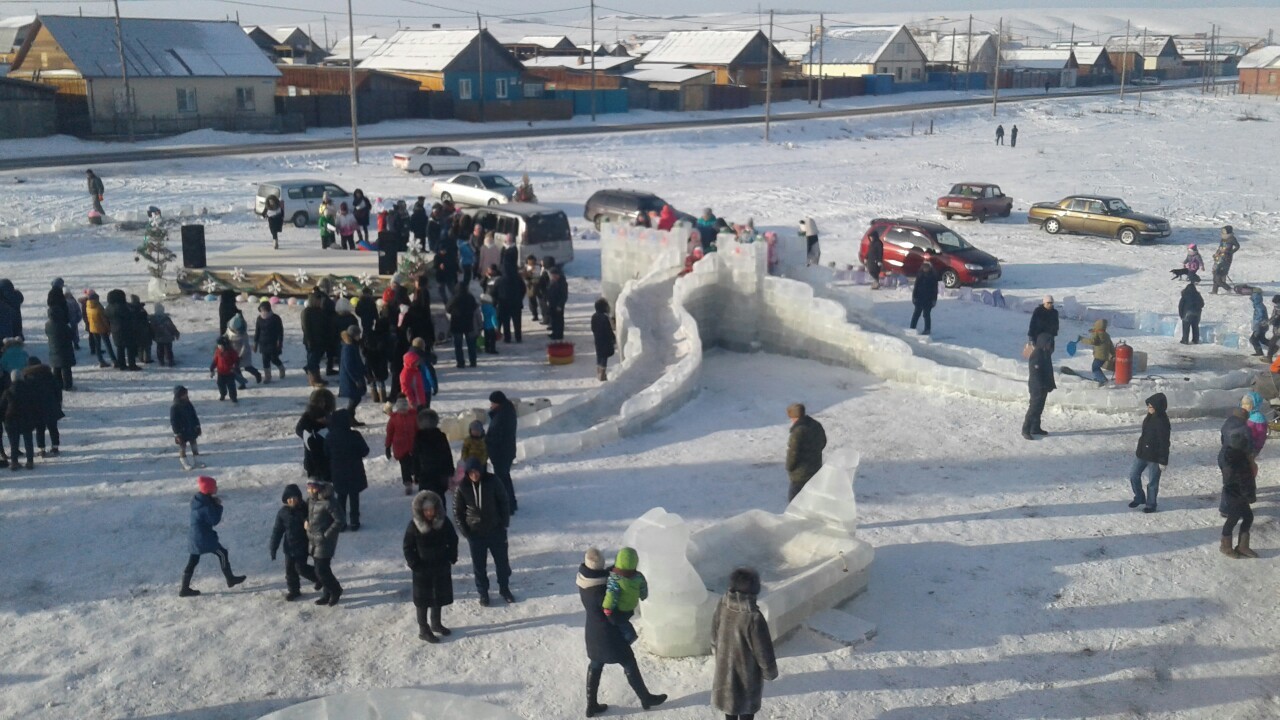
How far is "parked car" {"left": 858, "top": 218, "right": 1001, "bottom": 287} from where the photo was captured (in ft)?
75.9

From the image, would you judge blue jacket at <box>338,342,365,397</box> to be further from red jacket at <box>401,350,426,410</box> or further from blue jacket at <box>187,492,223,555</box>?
blue jacket at <box>187,492,223,555</box>

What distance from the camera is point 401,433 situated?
10.9 metres

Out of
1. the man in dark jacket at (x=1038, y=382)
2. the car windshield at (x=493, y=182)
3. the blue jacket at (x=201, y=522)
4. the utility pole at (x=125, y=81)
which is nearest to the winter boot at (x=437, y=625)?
the blue jacket at (x=201, y=522)

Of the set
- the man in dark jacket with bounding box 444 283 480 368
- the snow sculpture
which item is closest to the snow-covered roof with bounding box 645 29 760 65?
the man in dark jacket with bounding box 444 283 480 368

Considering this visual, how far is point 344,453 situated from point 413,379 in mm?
2536

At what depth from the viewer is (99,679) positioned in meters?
8.05

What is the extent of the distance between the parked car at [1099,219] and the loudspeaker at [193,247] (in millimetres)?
21048

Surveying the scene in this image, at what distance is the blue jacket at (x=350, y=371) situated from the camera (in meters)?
13.3

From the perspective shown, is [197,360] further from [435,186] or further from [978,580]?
[435,186]

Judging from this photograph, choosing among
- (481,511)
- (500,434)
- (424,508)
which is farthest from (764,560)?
(424,508)

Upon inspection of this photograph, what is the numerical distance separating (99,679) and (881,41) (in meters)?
89.6

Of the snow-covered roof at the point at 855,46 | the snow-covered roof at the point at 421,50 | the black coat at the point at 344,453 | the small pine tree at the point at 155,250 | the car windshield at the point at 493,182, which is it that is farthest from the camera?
the snow-covered roof at the point at 855,46

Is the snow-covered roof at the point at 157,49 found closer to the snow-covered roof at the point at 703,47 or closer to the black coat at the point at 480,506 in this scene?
the snow-covered roof at the point at 703,47

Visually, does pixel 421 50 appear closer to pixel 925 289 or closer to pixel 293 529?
pixel 925 289
